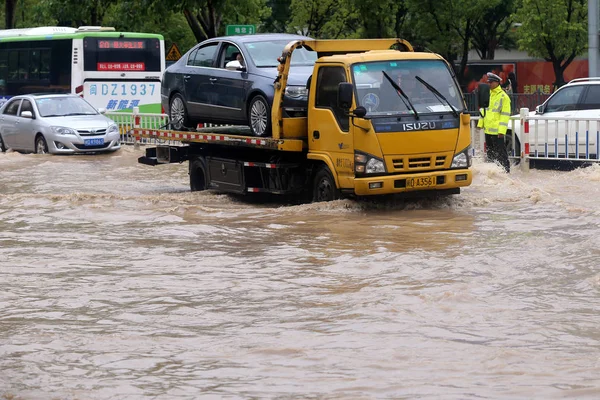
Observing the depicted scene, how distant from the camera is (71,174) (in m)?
22.2

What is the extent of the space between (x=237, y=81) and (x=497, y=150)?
4897 mm

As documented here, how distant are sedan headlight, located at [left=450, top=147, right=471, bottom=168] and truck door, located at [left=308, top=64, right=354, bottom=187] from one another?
136cm

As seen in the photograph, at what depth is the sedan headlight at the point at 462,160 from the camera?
48.0ft

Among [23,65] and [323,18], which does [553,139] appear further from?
[323,18]

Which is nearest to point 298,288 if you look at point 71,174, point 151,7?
point 71,174

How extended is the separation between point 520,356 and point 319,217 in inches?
281

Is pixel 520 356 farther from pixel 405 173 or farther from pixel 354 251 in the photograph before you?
pixel 405 173

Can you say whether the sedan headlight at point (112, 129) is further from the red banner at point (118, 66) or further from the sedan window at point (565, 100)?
the sedan window at point (565, 100)

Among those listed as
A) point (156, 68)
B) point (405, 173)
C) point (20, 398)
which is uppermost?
point (156, 68)

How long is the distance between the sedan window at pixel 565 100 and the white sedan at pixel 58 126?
1021 centimetres

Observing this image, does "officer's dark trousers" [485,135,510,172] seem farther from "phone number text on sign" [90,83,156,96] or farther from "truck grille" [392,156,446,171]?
"phone number text on sign" [90,83,156,96]

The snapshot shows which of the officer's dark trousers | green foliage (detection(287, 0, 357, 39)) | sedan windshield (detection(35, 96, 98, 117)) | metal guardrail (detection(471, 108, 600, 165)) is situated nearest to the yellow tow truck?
the officer's dark trousers

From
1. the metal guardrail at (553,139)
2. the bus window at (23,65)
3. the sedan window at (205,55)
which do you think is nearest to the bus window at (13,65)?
the bus window at (23,65)

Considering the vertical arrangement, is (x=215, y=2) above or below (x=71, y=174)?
above
